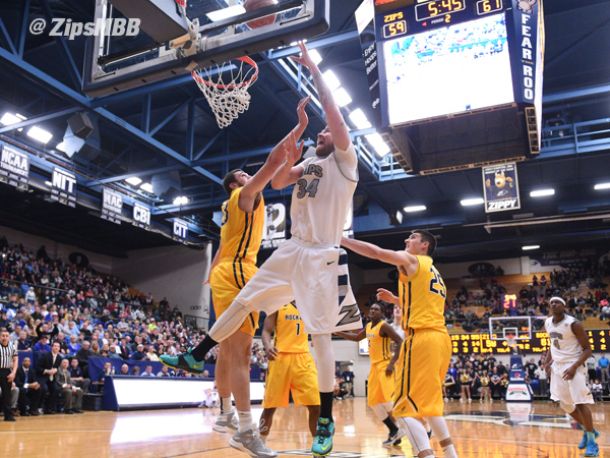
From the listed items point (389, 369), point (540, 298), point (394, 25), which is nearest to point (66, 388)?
point (389, 369)

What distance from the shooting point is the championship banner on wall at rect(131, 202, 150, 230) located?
19.5 m

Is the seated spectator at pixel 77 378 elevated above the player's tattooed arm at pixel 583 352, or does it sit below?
below

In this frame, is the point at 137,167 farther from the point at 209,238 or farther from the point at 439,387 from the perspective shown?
the point at 439,387

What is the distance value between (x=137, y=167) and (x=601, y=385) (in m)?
20.9

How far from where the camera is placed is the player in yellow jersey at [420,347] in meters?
4.36

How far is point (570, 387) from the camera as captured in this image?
678cm

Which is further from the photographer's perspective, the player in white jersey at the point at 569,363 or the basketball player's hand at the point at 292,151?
the player in white jersey at the point at 569,363

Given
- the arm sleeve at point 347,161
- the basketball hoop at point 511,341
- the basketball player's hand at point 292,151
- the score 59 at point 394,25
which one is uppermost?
the score 59 at point 394,25

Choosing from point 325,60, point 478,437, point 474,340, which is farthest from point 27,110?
point 474,340

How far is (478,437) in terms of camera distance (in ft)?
25.6

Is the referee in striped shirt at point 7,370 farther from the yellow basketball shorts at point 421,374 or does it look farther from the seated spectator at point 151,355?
the yellow basketball shorts at point 421,374

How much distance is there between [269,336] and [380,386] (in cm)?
217

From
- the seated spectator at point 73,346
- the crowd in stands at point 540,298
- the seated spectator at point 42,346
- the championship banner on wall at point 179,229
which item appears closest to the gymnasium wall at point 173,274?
the championship banner on wall at point 179,229

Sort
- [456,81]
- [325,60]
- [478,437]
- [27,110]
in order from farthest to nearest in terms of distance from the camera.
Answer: [27,110] < [325,60] < [456,81] < [478,437]
